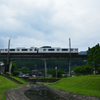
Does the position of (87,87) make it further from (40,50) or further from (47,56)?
(40,50)

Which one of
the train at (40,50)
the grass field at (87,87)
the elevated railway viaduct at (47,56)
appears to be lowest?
the grass field at (87,87)

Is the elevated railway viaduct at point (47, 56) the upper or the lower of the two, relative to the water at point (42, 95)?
upper

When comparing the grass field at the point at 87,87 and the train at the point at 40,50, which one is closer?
the grass field at the point at 87,87

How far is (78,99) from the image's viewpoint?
15.2 meters

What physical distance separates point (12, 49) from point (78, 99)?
53367mm

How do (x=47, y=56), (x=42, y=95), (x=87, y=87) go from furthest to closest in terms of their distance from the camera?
1. (x=47, y=56)
2. (x=87, y=87)
3. (x=42, y=95)

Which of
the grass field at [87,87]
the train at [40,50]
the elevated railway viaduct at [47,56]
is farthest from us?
the train at [40,50]

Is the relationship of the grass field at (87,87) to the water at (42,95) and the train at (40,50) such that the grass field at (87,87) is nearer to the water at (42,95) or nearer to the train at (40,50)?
the water at (42,95)

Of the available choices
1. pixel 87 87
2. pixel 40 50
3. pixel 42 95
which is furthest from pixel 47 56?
pixel 87 87

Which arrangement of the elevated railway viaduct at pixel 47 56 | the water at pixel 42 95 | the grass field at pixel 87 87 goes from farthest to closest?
the elevated railway viaduct at pixel 47 56 < the water at pixel 42 95 < the grass field at pixel 87 87

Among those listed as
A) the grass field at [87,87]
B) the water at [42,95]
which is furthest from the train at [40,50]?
the water at [42,95]

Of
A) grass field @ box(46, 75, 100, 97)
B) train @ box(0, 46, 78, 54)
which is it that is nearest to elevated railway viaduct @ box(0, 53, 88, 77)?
train @ box(0, 46, 78, 54)

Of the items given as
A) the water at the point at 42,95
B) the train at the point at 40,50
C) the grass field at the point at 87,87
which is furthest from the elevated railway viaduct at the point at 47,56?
the water at the point at 42,95

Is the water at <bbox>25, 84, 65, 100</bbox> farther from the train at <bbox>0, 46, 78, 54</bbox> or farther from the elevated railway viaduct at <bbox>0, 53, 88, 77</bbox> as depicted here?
the train at <bbox>0, 46, 78, 54</bbox>
